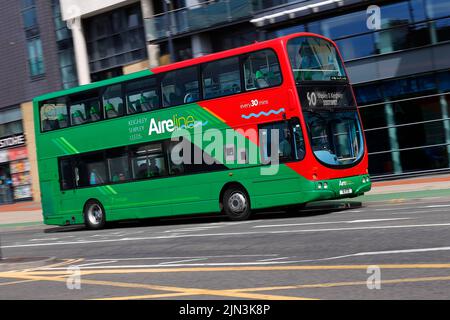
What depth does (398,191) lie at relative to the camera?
70.2 ft

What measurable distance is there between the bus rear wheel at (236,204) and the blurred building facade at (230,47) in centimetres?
958

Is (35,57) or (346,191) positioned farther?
(35,57)

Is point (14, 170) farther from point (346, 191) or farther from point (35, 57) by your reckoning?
point (346, 191)

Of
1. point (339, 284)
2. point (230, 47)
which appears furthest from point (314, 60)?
point (230, 47)

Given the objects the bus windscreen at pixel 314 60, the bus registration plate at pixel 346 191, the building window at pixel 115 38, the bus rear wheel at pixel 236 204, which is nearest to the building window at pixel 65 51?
the building window at pixel 115 38

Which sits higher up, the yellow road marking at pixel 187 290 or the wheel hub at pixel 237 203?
the wheel hub at pixel 237 203

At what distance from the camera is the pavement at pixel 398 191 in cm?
1962

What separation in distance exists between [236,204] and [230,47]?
14.2 metres

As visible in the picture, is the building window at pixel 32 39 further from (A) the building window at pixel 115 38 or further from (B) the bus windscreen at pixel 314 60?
(B) the bus windscreen at pixel 314 60

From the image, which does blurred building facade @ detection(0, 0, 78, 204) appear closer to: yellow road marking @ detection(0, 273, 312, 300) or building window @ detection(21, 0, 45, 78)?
building window @ detection(21, 0, 45, 78)
